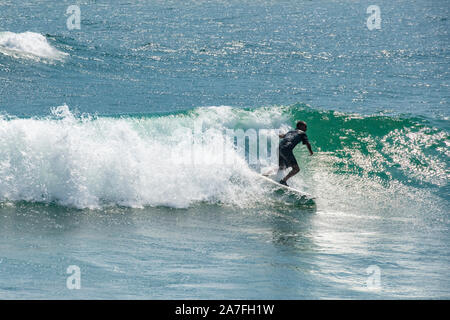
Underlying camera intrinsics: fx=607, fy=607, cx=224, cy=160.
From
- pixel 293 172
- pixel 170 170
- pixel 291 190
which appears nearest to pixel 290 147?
pixel 293 172

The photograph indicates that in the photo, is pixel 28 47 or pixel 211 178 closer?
pixel 211 178

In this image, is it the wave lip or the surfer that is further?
the wave lip

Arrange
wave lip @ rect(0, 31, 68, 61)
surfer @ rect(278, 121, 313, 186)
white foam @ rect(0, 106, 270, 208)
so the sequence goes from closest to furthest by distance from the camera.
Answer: white foam @ rect(0, 106, 270, 208) < surfer @ rect(278, 121, 313, 186) < wave lip @ rect(0, 31, 68, 61)

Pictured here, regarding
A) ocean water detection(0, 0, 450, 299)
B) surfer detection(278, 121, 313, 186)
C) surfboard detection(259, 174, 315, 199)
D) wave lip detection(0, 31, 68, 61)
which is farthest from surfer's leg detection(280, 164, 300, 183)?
wave lip detection(0, 31, 68, 61)

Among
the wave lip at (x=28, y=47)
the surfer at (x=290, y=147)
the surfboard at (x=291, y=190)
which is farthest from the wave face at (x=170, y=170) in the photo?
the wave lip at (x=28, y=47)

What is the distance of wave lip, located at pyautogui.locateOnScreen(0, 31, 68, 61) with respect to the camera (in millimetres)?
24094

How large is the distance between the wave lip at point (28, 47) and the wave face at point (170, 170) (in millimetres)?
11120

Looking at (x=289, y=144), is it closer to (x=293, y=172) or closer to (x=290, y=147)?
(x=290, y=147)

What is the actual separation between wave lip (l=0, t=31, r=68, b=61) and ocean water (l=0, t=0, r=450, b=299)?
110mm

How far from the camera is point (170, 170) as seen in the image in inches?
462

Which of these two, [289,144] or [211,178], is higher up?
[289,144]

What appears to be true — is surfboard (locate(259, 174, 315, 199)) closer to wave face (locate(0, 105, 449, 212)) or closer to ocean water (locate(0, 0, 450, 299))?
ocean water (locate(0, 0, 450, 299))

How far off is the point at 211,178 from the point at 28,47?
16.1m

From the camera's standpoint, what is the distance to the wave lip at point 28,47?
949 inches
